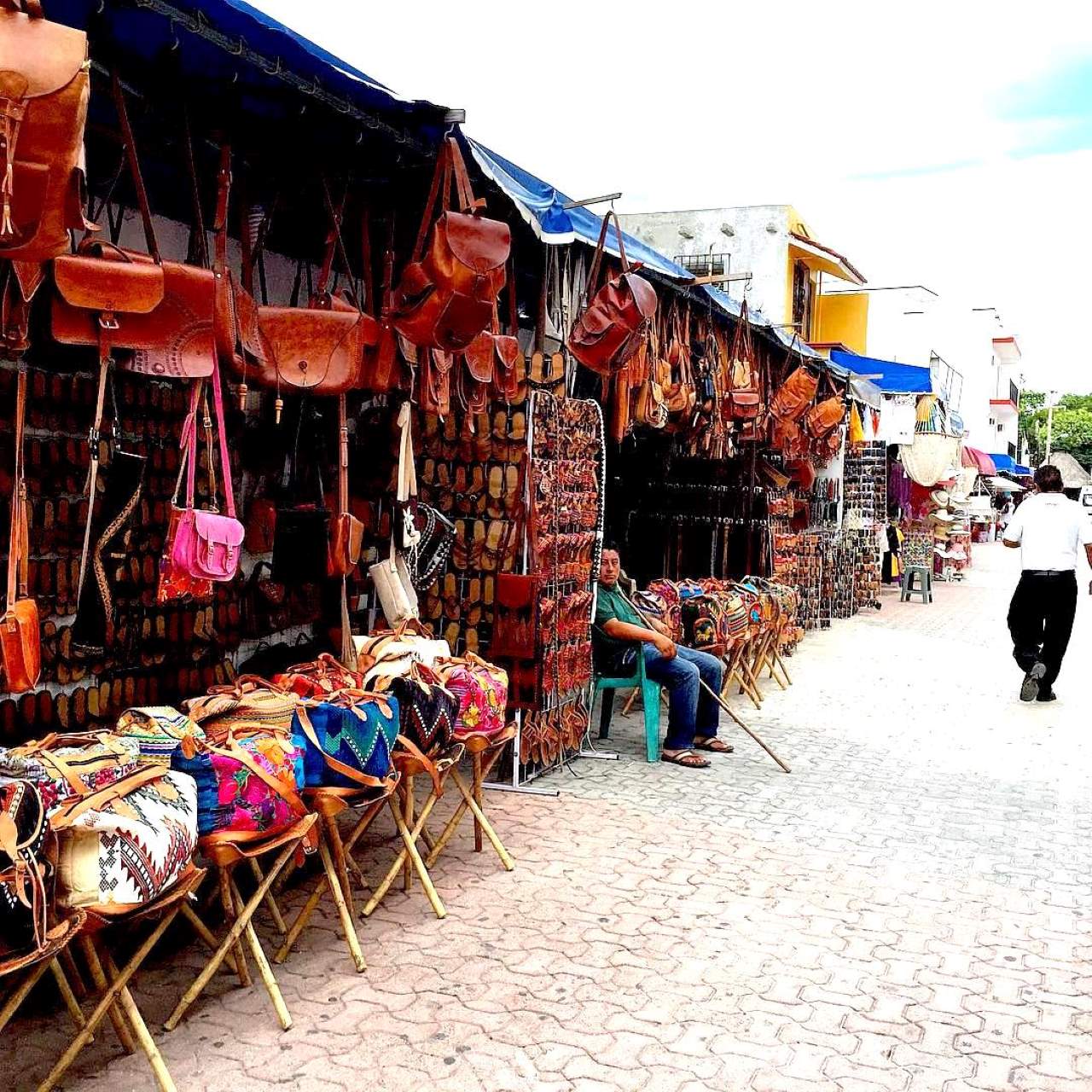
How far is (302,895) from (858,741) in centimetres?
449

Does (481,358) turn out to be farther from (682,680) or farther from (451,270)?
(682,680)

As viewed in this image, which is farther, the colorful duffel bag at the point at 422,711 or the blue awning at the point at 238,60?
the colorful duffel bag at the point at 422,711

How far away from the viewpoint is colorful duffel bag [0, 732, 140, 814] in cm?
289

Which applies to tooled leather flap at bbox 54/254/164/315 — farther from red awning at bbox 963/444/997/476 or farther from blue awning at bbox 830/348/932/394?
red awning at bbox 963/444/997/476

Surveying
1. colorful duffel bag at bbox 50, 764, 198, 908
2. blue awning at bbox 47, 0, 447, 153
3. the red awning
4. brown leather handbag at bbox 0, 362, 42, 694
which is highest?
blue awning at bbox 47, 0, 447, 153

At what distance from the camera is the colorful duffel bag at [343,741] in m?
3.68

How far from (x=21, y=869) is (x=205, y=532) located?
157 cm

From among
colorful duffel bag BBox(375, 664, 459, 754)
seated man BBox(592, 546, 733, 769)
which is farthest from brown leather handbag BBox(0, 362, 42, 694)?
seated man BBox(592, 546, 733, 769)

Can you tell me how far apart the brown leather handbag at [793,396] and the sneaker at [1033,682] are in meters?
3.00

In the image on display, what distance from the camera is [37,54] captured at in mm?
2562

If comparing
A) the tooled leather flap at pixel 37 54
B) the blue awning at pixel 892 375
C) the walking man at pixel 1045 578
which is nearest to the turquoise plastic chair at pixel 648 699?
the walking man at pixel 1045 578

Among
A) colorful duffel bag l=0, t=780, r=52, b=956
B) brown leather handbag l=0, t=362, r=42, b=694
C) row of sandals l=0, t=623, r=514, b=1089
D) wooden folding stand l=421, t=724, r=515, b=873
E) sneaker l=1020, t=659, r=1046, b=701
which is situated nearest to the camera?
colorful duffel bag l=0, t=780, r=52, b=956

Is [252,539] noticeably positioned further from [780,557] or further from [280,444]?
[780,557]

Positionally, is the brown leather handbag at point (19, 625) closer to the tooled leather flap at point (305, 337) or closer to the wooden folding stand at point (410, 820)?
the tooled leather flap at point (305, 337)
